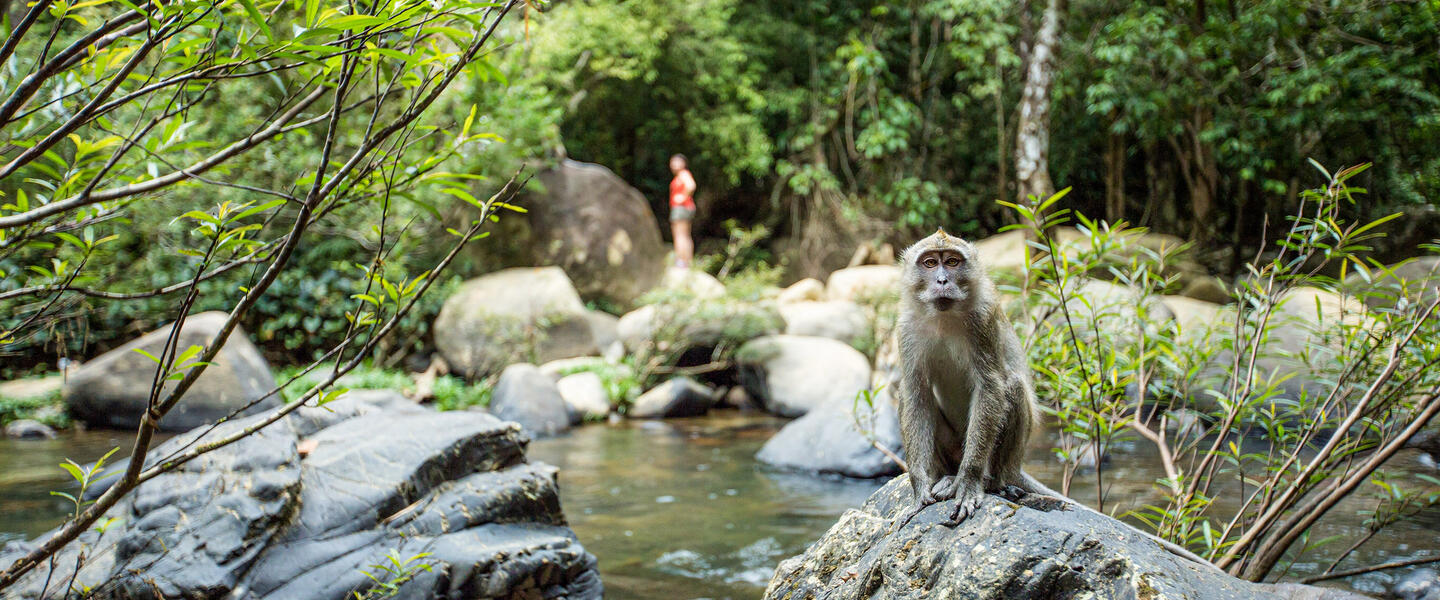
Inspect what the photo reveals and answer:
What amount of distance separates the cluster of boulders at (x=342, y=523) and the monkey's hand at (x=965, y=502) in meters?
1.98

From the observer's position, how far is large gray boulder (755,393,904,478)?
7562 mm

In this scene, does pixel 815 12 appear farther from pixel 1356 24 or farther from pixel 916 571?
pixel 916 571

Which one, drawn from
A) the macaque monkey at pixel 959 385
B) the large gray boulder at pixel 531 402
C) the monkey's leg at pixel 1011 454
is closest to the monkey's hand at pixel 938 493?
the macaque monkey at pixel 959 385

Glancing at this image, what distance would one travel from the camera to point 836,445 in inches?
310

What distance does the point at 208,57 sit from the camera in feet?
6.51

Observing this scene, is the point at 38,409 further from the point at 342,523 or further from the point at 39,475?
the point at 342,523

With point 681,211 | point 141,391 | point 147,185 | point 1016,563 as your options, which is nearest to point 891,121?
point 681,211

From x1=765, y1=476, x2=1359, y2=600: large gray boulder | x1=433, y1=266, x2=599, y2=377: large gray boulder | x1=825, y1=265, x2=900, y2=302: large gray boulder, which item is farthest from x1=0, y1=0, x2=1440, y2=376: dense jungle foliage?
x1=765, y1=476, x2=1359, y2=600: large gray boulder

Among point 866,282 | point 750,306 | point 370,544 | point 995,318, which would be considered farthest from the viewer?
point 866,282

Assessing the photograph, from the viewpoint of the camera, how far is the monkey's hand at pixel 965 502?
284cm

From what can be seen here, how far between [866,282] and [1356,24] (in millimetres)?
7187

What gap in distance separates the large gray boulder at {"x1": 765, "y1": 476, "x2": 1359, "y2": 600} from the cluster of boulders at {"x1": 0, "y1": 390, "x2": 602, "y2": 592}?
1707 millimetres

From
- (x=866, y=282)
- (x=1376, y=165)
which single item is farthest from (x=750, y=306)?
(x=1376, y=165)

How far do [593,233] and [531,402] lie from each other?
197 inches
